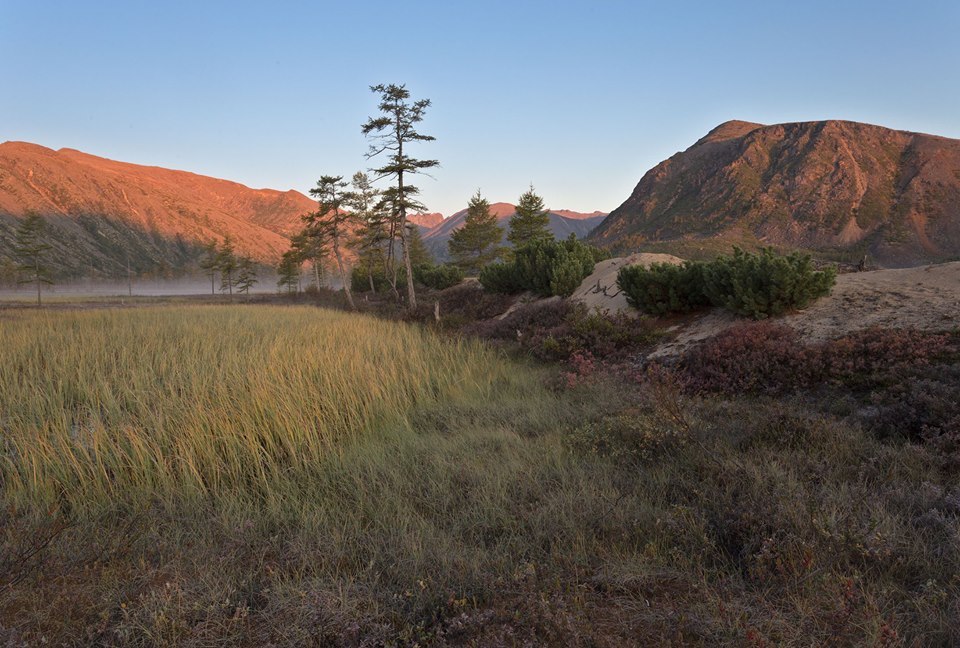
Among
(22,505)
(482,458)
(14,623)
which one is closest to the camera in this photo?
(14,623)

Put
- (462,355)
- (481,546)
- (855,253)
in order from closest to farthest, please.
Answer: (481,546) < (462,355) < (855,253)

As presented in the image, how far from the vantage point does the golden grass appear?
3.58 meters

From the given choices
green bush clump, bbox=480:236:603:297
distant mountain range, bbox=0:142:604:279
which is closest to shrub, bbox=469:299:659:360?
green bush clump, bbox=480:236:603:297

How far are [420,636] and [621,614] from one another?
870 mm

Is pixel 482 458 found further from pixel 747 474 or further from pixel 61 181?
pixel 61 181

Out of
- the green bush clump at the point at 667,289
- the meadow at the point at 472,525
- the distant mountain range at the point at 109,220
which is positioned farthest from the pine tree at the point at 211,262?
the meadow at the point at 472,525

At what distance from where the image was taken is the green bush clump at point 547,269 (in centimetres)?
1407

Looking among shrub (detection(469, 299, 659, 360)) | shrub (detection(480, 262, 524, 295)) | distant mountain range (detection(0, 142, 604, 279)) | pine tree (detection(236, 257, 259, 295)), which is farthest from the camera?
distant mountain range (detection(0, 142, 604, 279))

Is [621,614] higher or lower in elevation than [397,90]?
lower

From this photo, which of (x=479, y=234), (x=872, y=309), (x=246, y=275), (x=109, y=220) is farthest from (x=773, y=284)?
(x=109, y=220)

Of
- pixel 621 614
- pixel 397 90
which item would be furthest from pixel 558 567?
pixel 397 90

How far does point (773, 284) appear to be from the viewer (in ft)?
23.9

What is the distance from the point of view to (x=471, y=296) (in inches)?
748

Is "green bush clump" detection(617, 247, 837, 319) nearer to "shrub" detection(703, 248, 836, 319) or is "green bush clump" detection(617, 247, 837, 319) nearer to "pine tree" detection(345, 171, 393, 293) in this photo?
"shrub" detection(703, 248, 836, 319)
